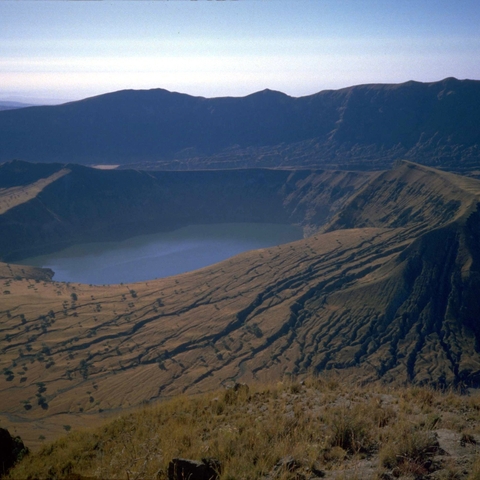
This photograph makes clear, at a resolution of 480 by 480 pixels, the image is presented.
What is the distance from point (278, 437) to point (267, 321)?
25.5m

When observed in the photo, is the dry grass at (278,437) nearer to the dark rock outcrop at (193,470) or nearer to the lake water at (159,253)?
the dark rock outcrop at (193,470)

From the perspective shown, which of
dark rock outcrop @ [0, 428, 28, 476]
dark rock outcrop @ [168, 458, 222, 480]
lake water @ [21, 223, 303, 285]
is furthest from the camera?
lake water @ [21, 223, 303, 285]

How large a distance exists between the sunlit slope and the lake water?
12733mm

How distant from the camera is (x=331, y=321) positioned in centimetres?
3170

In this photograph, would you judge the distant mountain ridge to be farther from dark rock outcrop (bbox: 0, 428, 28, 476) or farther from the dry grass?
dark rock outcrop (bbox: 0, 428, 28, 476)

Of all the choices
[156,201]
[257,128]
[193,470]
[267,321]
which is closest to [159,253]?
[156,201]

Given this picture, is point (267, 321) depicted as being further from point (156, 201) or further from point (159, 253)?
point (156, 201)

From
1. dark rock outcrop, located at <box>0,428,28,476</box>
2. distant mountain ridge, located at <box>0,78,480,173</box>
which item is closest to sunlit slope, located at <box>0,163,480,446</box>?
dark rock outcrop, located at <box>0,428,28,476</box>

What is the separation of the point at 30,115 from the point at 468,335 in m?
121

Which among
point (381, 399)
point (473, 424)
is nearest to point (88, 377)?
point (381, 399)

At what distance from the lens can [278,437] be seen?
7.31 metres

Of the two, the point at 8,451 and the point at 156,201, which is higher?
the point at 8,451

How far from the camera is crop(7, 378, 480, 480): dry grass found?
247 inches

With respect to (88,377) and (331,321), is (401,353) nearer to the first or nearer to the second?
(331,321)
